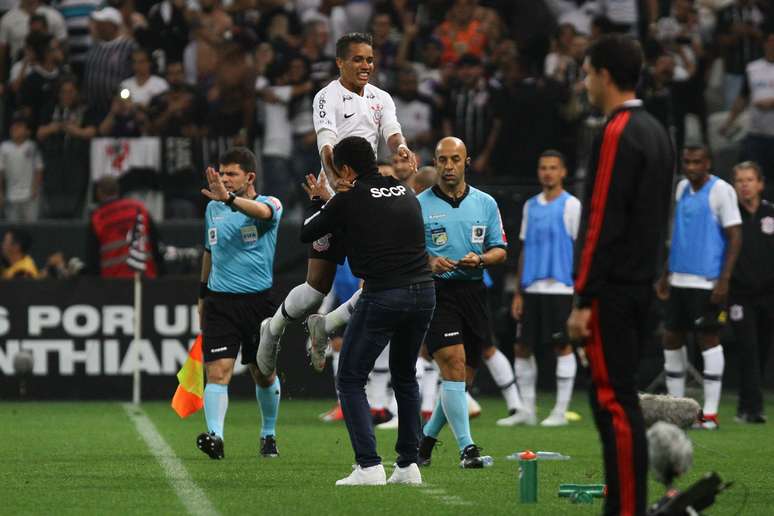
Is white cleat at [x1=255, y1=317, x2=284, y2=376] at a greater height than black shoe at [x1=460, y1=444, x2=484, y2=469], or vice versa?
white cleat at [x1=255, y1=317, x2=284, y2=376]

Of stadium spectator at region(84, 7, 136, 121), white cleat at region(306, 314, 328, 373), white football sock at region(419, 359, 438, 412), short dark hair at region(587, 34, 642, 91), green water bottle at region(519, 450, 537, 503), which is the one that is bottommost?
white football sock at region(419, 359, 438, 412)

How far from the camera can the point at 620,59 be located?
7086 mm

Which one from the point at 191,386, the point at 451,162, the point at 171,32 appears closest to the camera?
the point at 451,162

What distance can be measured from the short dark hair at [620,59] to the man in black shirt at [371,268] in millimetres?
2385

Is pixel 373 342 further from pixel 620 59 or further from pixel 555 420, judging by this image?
pixel 555 420

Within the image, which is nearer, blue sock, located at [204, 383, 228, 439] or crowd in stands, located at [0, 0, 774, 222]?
blue sock, located at [204, 383, 228, 439]

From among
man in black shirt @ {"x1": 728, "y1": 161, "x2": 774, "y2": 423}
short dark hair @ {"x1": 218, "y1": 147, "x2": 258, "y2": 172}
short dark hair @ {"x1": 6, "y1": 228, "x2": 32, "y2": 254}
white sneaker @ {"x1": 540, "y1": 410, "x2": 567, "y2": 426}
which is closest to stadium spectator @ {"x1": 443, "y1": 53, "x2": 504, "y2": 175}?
man in black shirt @ {"x1": 728, "y1": 161, "x2": 774, "y2": 423}

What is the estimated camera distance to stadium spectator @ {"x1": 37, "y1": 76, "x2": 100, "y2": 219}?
19.8 metres

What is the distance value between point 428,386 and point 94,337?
4.59 metres

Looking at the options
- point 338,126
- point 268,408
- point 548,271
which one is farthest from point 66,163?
point 338,126

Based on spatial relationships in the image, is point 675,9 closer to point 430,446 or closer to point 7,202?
point 7,202

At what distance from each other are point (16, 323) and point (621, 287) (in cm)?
1224

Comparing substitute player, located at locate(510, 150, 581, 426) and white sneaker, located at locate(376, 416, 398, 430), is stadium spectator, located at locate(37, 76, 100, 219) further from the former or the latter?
substitute player, located at locate(510, 150, 581, 426)

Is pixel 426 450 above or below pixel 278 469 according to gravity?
above
